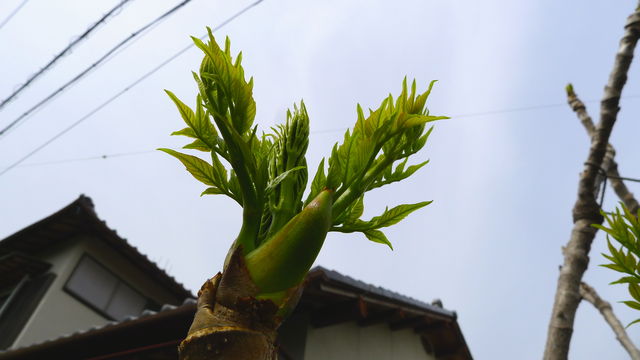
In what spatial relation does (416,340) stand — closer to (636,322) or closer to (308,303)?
(308,303)

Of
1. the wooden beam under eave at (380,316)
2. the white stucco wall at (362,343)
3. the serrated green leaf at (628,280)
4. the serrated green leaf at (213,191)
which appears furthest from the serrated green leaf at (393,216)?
the wooden beam under eave at (380,316)

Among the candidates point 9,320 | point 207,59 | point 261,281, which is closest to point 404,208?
point 261,281

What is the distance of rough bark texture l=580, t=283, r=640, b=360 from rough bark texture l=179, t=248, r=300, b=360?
8.97 ft

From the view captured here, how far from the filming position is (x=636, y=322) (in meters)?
1.47

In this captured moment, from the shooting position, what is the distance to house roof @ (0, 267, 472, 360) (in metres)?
5.06

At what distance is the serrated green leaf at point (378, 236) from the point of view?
1.49m

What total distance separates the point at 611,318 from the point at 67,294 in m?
10.6

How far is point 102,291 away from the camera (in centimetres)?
1070

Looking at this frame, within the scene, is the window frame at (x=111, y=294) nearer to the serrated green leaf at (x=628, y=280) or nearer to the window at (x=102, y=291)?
the window at (x=102, y=291)

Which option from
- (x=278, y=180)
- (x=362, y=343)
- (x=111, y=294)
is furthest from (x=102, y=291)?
(x=278, y=180)

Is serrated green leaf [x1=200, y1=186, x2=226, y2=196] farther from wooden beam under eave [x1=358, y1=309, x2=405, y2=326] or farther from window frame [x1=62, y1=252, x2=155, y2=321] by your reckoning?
window frame [x1=62, y1=252, x2=155, y2=321]

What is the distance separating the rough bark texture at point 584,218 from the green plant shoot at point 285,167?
106 centimetres

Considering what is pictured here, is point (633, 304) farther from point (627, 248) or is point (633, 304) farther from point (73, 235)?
point (73, 235)

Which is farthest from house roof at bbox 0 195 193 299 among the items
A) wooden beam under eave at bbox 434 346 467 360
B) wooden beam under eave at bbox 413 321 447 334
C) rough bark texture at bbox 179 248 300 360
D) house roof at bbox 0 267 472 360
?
rough bark texture at bbox 179 248 300 360
